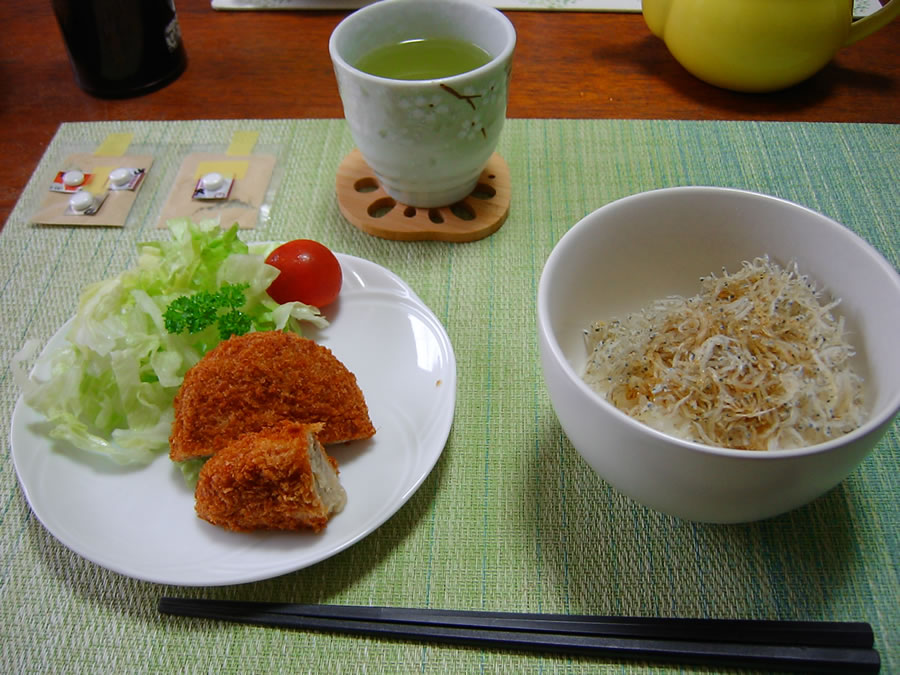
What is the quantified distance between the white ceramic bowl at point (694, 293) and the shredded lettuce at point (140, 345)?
430 millimetres

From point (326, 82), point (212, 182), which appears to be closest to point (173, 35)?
point (326, 82)

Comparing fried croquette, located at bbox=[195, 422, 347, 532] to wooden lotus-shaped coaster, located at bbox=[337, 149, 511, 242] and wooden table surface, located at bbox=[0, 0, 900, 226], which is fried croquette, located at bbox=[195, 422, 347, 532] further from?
wooden table surface, located at bbox=[0, 0, 900, 226]

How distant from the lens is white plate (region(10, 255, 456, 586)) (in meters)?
0.77

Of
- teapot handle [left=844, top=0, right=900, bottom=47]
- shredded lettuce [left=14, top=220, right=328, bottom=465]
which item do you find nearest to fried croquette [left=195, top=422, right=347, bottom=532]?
shredded lettuce [left=14, top=220, right=328, bottom=465]

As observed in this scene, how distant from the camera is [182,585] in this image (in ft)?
2.47

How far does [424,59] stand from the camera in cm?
124

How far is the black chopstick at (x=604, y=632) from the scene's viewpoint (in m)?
0.71

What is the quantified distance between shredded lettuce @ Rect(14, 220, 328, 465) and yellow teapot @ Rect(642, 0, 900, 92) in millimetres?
1052

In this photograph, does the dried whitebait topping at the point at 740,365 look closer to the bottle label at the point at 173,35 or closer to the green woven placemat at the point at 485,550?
the green woven placemat at the point at 485,550

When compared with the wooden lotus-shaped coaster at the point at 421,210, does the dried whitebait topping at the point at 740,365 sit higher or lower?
Answer: higher

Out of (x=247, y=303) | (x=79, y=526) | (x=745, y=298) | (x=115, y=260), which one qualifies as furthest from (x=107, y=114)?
(x=745, y=298)

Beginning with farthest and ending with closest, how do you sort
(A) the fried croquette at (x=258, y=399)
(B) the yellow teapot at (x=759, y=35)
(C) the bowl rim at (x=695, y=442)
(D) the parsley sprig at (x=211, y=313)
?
1. (B) the yellow teapot at (x=759, y=35)
2. (D) the parsley sprig at (x=211, y=313)
3. (A) the fried croquette at (x=258, y=399)
4. (C) the bowl rim at (x=695, y=442)

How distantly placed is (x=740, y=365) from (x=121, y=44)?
1.48 meters

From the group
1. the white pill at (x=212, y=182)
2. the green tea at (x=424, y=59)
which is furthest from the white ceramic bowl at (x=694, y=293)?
the white pill at (x=212, y=182)
